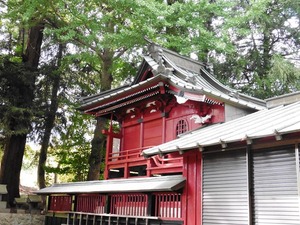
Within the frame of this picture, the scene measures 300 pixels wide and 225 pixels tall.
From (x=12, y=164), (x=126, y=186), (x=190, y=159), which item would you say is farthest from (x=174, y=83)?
(x=12, y=164)

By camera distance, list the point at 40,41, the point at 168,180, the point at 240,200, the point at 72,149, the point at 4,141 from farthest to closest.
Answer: the point at 72,149 → the point at 40,41 → the point at 4,141 → the point at 168,180 → the point at 240,200

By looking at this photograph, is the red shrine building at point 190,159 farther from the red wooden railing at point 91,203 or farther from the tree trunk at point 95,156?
the tree trunk at point 95,156

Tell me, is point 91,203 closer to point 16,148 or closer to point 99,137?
point 99,137

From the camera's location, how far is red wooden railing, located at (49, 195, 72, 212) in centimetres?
1347

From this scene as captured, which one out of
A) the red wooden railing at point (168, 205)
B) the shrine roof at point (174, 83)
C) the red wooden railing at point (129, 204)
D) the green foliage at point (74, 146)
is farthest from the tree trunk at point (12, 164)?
the red wooden railing at point (168, 205)

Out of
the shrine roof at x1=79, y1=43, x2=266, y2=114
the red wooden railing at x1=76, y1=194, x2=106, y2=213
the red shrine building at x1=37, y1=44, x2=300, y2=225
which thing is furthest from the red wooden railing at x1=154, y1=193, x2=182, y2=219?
the shrine roof at x1=79, y1=43, x2=266, y2=114

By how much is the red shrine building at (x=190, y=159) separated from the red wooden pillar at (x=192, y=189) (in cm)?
2

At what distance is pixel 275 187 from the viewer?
6.88 m

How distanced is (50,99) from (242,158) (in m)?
15.7

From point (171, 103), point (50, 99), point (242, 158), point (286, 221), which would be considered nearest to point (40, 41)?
point (50, 99)

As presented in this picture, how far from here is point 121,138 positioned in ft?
50.9

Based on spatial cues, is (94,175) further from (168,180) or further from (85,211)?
(168,180)

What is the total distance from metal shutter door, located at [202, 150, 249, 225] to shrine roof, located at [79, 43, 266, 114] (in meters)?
2.94

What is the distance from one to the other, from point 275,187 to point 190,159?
2.56 metres
